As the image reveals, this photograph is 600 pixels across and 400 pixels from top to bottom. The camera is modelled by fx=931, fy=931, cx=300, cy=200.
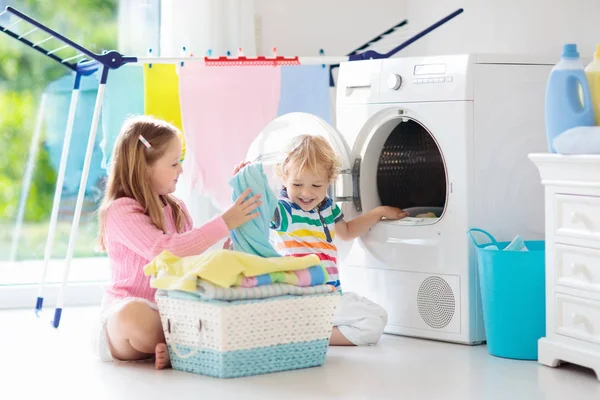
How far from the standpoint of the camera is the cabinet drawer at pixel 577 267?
231 centimetres

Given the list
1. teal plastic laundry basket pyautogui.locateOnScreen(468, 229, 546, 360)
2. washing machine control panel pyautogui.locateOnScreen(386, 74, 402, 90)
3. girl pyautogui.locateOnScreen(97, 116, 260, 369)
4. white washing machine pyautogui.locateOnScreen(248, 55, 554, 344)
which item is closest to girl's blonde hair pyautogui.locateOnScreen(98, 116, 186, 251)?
girl pyautogui.locateOnScreen(97, 116, 260, 369)

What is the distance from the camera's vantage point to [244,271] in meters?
2.34

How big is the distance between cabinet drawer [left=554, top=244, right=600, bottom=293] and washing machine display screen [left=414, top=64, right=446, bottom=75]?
645mm

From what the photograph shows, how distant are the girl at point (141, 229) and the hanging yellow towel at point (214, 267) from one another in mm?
113

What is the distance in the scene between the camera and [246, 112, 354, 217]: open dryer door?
294 centimetres

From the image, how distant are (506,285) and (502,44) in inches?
45.2

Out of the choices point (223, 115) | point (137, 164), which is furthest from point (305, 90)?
point (137, 164)

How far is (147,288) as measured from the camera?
8.63 ft

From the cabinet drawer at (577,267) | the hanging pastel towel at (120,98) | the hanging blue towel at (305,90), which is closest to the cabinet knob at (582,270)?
the cabinet drawer at (577,267)

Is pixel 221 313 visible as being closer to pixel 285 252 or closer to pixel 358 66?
pixel 285 252

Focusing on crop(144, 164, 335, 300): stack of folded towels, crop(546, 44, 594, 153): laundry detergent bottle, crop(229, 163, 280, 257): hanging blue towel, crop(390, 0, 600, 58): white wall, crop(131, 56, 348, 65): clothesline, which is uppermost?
crop(390, 0, 600, 58): white wall

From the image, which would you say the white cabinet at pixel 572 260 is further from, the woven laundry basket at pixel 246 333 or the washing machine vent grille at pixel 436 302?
the woven laundry basket at pixel 246 333

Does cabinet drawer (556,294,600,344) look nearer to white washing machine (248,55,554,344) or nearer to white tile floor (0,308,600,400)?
white tile floor (0,308,600,400)

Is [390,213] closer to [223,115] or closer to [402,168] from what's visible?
[402,168]
